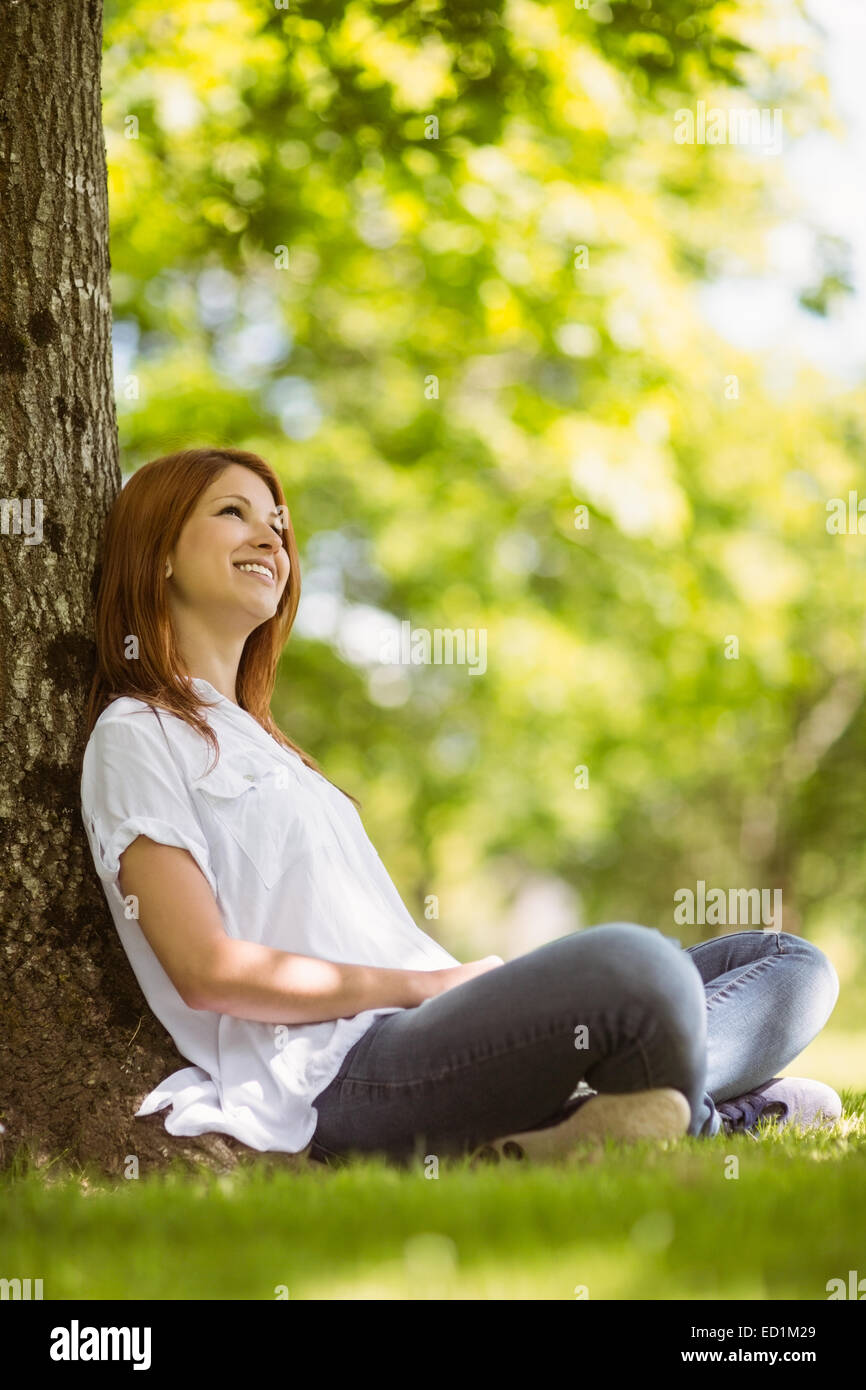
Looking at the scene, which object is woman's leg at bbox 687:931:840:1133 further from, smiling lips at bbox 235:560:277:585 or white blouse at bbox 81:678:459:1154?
smiling lips at bbox 235:560:277:585

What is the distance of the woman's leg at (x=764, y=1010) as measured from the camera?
11.0 feet

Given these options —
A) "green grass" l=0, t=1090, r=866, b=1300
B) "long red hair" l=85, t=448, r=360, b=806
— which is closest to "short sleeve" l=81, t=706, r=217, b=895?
"long red hair" l=85, t=448, r=360, b=806

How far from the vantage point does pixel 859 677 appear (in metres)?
16.8

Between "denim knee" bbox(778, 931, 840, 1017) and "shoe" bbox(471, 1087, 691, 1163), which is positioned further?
"denim knee" bbox(778, 931, 840, 1017)

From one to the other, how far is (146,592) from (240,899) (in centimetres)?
81

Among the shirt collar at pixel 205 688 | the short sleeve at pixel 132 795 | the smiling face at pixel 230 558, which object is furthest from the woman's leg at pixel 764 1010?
the smiling face at pixel 230 558

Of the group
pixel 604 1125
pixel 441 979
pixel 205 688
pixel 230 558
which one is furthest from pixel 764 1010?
pixel 230 558

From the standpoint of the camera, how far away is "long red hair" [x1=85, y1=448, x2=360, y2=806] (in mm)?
3254

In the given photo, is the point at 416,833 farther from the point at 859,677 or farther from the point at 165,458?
the point at 165,458

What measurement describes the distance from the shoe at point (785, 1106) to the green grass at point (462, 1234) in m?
0.75

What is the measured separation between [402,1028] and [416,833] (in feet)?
39.9

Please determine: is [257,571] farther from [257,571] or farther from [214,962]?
[214,962]

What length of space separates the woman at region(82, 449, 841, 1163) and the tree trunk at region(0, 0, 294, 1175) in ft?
0.33

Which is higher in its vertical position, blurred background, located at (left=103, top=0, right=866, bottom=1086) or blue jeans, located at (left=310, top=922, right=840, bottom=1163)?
blurred background, located at (left=103, top=0, right=866, bottom=1086)
